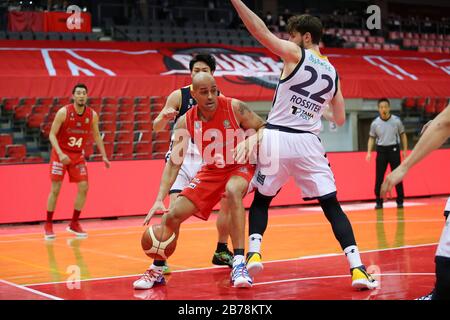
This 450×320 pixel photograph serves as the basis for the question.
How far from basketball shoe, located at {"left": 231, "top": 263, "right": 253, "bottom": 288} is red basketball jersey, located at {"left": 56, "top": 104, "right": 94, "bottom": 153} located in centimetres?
585

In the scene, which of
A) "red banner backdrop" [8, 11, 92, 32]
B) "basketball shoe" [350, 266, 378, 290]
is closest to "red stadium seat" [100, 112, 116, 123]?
"red banner backdrop" [8, 11, 92, 32]

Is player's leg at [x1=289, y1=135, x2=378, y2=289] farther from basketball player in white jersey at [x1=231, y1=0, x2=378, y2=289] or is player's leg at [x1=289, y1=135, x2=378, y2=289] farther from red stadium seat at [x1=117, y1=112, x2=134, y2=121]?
red stadium seat at [x1=117, y1=112, x2=134, y2=121]

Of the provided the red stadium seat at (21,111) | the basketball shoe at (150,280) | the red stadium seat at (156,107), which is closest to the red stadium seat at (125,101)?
the red stadium seat at (156,107)

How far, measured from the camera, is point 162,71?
21.8 m

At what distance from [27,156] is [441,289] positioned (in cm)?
1491

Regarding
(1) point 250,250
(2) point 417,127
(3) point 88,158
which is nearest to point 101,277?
(1) point 250,250

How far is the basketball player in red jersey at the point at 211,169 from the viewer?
21.0ft

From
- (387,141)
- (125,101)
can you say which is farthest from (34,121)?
(387,141)

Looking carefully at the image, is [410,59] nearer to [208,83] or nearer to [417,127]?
[417,127]

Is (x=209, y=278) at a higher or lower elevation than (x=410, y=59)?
lower

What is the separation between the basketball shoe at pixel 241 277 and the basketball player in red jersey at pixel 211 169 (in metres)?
0.02
